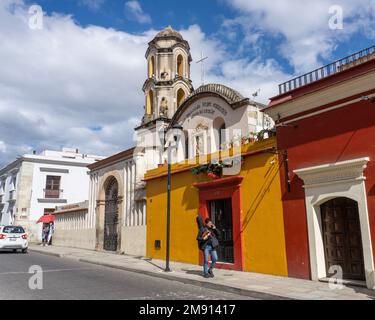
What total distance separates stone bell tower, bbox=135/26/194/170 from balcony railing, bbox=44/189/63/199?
17.7 meters

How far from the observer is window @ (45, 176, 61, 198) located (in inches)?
1298

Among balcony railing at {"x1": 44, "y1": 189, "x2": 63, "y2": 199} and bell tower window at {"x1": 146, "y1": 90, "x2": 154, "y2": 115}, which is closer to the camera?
bell tower window at {"x1": 146, "y1": 90, "x2": 154, "y2": 115}

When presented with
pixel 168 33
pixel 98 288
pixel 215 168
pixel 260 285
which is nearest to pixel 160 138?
pixel 215 168

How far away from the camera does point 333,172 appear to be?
340 inches

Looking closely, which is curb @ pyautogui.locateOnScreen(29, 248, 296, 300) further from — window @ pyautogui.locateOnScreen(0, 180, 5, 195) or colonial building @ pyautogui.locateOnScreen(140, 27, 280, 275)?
window @ pyautogui.locateOnScreen(0, 180, 5, 195)

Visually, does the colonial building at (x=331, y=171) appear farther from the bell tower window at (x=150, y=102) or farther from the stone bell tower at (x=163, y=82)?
the bell tower window at (x=150, y=102)

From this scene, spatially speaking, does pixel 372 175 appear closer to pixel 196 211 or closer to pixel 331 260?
pixel 331 260

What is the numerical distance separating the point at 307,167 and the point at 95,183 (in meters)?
14.2

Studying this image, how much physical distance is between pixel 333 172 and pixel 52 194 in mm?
29226

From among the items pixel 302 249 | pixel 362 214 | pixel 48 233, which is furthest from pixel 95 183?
pixel 362 214

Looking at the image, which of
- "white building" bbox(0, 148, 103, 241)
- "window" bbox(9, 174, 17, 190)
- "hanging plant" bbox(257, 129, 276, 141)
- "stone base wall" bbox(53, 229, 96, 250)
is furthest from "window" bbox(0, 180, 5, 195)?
"hanging plant" bbox(257, 129, 276, 141)

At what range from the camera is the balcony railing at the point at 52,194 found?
108 ft

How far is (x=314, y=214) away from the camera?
9.05 meters

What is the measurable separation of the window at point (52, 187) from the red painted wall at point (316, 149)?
27.6 metres
